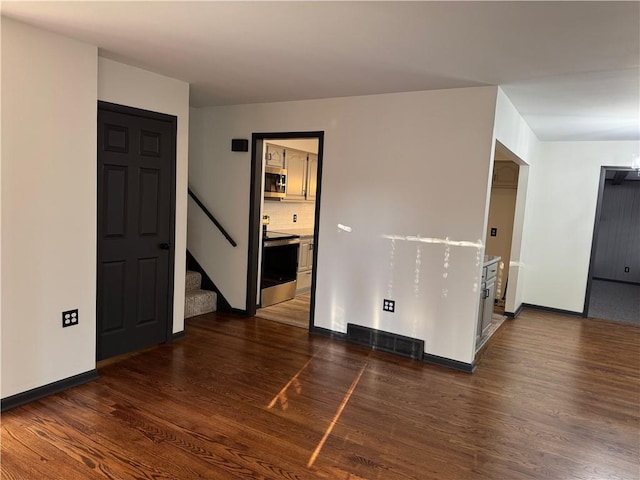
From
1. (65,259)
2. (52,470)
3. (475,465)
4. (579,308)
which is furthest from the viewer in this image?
(579,308)

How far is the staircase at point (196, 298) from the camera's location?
488 centimetres

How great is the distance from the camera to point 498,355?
4.24 meters

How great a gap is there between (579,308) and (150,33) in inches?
243

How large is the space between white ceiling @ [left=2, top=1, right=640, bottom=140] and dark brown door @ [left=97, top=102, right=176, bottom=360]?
0.54 m

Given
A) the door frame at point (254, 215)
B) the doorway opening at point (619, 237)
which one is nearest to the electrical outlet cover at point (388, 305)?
the door frame at point (254, 215)

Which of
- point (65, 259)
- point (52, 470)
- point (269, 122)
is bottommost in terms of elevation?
point (52, 470)

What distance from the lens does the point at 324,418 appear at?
2.84 m

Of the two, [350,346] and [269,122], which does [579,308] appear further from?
[269,122]

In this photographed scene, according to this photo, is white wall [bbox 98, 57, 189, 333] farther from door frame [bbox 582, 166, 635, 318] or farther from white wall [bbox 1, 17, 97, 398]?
door frame [bbox 582, 166, 635, 318]

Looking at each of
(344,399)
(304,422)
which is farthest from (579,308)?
(304,422)

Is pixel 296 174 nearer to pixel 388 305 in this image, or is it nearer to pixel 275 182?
pixel 275 182

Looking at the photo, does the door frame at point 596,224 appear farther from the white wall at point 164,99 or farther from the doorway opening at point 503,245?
the white wall at point 164,99

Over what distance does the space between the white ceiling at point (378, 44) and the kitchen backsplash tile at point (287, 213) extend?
263 centimetres

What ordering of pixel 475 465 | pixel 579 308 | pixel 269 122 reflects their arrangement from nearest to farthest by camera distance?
1. pixel 475 465
2. pixel 269 122
3. pixel 579 308
